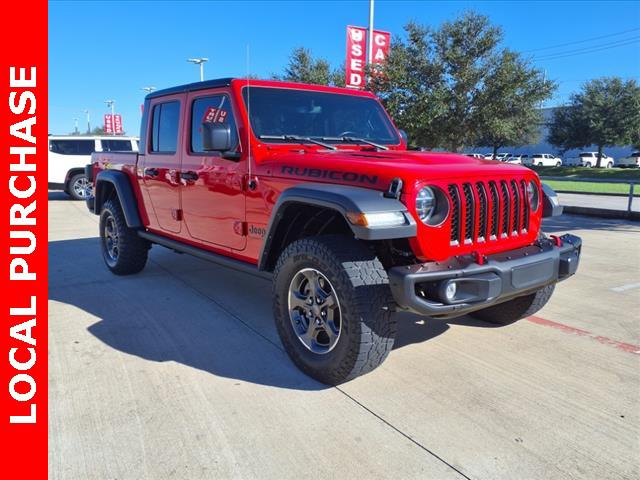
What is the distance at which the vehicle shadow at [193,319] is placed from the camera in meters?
3.34

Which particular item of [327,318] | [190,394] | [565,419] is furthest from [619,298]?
[190,394]

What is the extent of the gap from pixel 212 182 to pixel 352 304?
186 cm

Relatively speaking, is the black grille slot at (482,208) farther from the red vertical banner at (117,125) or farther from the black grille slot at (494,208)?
the red vertical banner at (117,125)

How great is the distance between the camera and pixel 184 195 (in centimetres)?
443

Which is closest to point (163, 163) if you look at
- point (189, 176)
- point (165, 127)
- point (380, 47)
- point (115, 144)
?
point (165, 127)

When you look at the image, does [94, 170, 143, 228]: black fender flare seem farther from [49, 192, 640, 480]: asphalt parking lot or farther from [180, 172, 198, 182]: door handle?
[180, 172, 198, 182]: door handle

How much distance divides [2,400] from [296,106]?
2.80 metres

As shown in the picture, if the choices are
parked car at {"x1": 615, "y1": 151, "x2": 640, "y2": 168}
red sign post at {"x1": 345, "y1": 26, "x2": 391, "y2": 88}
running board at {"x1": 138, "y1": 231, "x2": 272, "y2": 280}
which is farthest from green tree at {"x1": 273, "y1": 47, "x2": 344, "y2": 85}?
parked car at {"x1": 615, "y1": 151, "x2": 640, "y2": 168}

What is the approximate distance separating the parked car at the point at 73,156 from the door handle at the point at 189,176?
466 inches

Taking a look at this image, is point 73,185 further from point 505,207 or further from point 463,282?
point 463,282

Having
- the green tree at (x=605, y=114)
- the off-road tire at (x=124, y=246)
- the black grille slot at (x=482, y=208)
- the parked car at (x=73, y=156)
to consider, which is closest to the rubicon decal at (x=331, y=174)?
the black grille slot at (x=482, y=208)

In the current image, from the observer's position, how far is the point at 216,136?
11.3 feet

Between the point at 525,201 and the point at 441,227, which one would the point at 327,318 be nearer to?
the point at 441,227

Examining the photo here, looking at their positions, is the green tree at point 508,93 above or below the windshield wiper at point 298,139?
above
